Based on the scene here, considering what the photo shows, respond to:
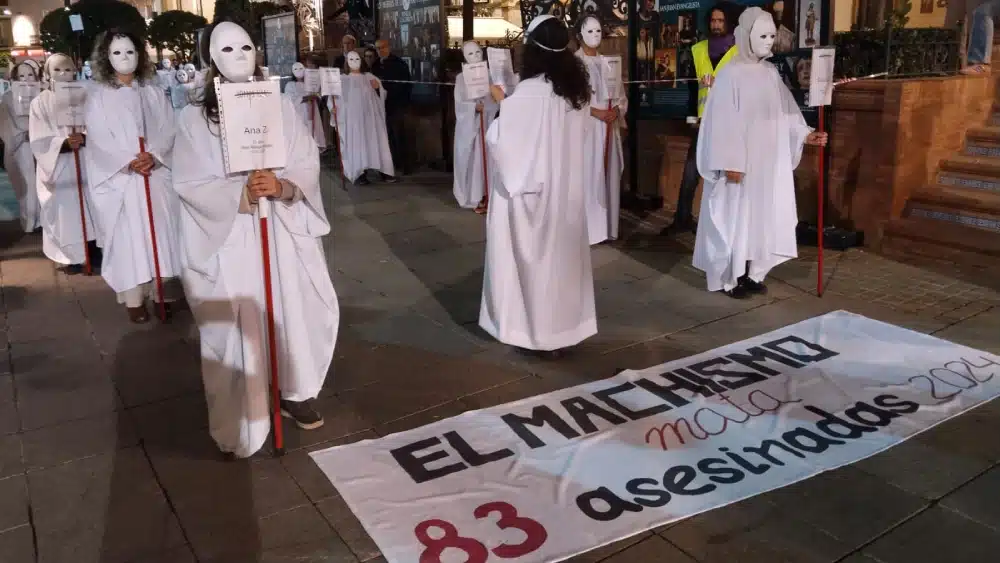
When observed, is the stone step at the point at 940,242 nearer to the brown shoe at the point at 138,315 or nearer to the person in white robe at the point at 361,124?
the brown shoe at the point at 138,315

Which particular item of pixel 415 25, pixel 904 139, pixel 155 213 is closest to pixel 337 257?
pixel 155 213

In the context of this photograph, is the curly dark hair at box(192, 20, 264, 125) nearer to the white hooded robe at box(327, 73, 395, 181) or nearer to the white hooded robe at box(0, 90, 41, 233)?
the white hooded robe at box(0, 90, 41, 233)

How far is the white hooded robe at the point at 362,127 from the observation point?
12320 mm

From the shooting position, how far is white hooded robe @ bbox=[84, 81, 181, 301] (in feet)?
19.0

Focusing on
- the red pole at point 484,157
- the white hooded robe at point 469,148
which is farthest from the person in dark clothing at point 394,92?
the red pole at point 484,157

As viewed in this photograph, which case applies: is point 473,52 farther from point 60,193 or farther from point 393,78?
point 60,193

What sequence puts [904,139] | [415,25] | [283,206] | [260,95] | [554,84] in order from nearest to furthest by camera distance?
[260,95]
[283,206]
[554,84]
[904,139]
[415,25]

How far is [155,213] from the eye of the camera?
6094 mm

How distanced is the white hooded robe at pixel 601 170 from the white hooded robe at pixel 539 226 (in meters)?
2.78

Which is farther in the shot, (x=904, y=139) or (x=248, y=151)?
(x=904, y=139)

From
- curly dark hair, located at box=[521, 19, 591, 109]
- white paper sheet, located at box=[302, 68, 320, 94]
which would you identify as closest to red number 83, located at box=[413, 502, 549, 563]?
curly dark hair, located at box=[521, 19, 591, 109]

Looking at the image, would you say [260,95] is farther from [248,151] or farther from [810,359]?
[810,359]

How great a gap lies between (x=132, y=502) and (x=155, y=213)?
2956 mm

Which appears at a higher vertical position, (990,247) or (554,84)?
(554,84)
